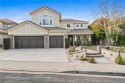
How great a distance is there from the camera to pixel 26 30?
1047 inches

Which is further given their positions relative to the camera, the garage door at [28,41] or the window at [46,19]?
the window at [46,19]

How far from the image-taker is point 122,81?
791 cm

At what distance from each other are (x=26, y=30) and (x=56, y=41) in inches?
217

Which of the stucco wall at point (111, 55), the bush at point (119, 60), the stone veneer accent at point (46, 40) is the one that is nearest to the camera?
the bush at point (119, 60)

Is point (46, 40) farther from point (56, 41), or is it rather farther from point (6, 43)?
point (6, 43)

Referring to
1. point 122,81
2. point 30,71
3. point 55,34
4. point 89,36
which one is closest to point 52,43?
point 55,34

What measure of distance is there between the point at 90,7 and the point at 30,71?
24.9 metres

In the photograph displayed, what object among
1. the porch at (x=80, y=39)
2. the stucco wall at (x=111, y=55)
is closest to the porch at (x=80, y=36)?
the porch at (x=80, y=39)

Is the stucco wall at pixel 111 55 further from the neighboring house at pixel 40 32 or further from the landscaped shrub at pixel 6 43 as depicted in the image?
the landscaped shrub at pixel 6 43

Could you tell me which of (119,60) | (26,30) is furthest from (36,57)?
(26,30)

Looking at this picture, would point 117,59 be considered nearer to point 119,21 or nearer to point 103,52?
point 103,52

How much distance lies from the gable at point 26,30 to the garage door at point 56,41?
1.78 meters

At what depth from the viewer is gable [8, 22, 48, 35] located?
87.2 ft

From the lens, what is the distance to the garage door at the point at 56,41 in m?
27.6
